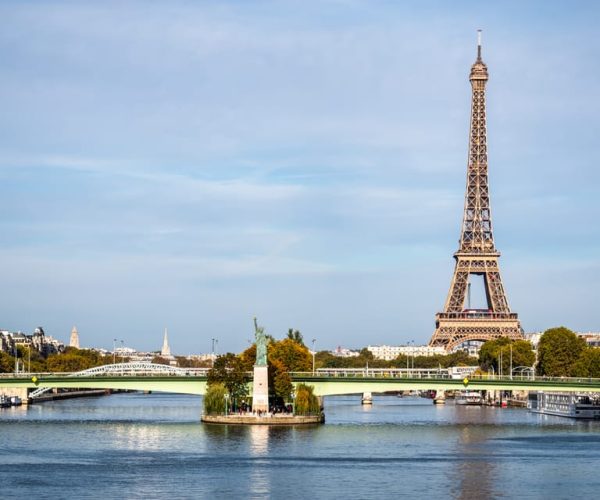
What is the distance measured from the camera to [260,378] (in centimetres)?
9200

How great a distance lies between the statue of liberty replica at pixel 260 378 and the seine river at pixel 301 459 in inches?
142

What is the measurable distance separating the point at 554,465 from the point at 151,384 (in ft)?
125

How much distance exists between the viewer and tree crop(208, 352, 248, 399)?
96.1 metres

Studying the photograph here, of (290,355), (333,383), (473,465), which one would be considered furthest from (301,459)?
(290,355)

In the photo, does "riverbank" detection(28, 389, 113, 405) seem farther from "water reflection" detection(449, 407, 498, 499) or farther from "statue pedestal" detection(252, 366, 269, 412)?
"water reflection" detection(449, 407, 498, 499)

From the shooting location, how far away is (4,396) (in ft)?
422

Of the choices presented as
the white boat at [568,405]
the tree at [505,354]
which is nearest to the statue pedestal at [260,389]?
the white boat at [568,405]

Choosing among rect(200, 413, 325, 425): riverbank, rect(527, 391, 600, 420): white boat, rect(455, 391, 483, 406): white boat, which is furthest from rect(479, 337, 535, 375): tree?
rect(200, 413, 325, 425): riverbank

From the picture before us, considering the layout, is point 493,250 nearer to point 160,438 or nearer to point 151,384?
point 151,384

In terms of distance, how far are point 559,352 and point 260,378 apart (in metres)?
56.2

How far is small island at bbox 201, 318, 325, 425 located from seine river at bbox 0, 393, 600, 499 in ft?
6.17

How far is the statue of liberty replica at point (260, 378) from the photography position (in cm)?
9206

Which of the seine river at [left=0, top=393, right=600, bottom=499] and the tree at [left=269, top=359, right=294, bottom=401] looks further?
the tree at [left=269, top=359, right=294, bottom=401]

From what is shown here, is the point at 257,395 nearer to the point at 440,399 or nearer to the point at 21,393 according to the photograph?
the point at 21,393
